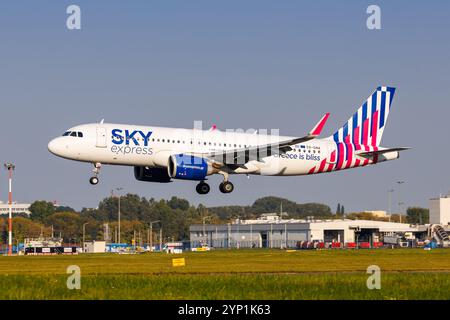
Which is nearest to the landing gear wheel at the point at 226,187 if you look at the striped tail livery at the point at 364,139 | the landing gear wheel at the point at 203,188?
the landing gear wheel at the point at 203,188

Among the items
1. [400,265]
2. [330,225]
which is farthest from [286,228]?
[400,265]

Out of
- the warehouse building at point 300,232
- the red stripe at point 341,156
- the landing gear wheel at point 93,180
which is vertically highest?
the red stripe at point 341,156

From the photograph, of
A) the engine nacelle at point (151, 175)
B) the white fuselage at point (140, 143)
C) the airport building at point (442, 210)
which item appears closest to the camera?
the white fuselage at point (140, 143)

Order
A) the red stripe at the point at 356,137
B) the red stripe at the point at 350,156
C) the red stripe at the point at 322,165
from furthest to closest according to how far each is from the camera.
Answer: the red stripe at the point at 356,137, the red stripe at the point at 350,156, the red stripe at the point at 322,165

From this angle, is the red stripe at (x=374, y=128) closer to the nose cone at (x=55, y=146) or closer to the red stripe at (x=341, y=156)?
the red stripe at (x=341, y=156)

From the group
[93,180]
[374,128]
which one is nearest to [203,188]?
[93,180]

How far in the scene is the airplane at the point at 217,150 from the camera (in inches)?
2854

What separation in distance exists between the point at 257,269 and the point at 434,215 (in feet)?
489

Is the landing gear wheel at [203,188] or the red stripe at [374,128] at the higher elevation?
the red stripe at [374,128]

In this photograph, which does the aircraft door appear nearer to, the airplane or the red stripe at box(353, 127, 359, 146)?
the airplane

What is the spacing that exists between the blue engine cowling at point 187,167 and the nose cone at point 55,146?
29.0ft

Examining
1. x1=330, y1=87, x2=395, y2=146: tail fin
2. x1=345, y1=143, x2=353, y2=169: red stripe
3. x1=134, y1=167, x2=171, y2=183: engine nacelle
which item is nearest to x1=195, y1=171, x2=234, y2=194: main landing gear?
x1=134, y1=167, x2=171, y2=183: engine nacelle

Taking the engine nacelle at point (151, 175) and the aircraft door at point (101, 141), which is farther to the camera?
the engine nacelle at point (151, 175)
